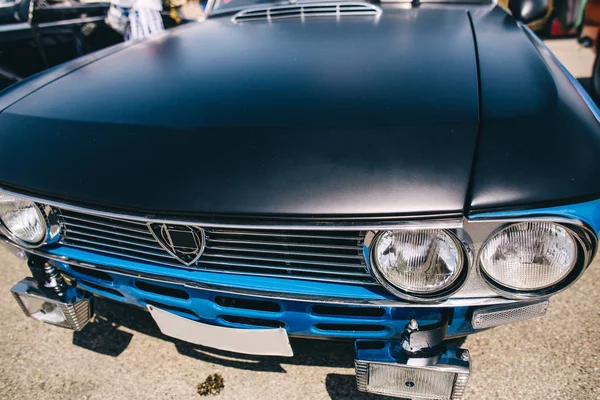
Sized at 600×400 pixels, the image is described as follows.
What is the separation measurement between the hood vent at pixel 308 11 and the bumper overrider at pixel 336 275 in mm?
1415

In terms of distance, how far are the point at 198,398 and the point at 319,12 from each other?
1.81 m

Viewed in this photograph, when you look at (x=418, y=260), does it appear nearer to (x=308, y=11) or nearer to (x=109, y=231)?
(x=109, y=231)

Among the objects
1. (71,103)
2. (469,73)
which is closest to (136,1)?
(71,103)

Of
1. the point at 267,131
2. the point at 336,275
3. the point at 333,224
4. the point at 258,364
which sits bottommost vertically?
the point at 258,364

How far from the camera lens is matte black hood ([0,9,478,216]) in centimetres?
113

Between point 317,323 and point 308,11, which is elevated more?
point 308,11

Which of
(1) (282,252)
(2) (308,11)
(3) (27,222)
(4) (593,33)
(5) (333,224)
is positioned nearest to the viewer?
(5) (333,224)

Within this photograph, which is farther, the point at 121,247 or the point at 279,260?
the point at 121,247

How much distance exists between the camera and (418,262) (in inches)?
45.9

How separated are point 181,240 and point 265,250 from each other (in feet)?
0.80

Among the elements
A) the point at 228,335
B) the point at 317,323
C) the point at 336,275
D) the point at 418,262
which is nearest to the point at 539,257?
the point at 418,262

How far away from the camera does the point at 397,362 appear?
1.25 metres

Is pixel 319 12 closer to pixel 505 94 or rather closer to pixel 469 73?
pixel 469 73

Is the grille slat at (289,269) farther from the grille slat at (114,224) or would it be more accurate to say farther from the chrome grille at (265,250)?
the grille slat at (114,224)
